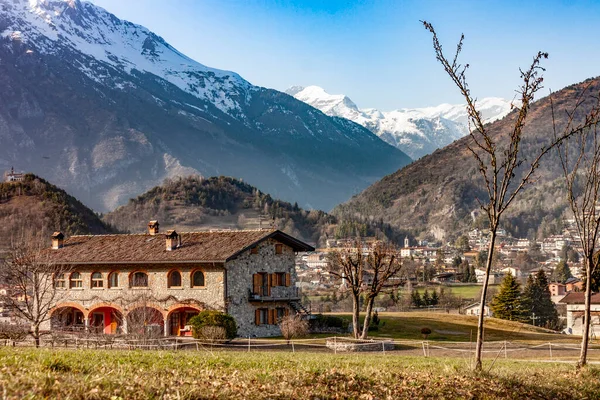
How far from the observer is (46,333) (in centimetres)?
3869

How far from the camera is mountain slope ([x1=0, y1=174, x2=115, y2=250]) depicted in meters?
109

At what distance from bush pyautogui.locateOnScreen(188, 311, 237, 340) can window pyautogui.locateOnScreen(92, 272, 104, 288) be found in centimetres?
875

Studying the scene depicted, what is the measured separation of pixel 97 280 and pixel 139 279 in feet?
9.97

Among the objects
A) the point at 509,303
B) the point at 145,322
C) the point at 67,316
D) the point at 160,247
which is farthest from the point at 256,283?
the point at 509,303

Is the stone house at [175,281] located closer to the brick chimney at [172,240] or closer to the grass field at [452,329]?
the brick chimney at [172,240]

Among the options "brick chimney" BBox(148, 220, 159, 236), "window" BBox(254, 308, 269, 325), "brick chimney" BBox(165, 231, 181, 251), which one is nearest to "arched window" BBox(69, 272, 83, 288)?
"brick chimney" BBox(148, 220, 159, 236)

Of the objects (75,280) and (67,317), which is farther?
(67,317)

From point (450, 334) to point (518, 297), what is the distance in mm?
25153

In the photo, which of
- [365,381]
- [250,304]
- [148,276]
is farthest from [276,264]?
[365,381]

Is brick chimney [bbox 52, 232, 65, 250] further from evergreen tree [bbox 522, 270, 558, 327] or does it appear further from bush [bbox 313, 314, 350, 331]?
evergreen tree [bbox 522, 270, 558, 327]

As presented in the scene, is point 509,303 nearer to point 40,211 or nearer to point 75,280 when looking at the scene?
point 75,280

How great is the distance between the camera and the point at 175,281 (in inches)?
1768

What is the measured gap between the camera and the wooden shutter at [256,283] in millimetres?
45906

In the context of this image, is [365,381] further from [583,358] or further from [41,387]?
[583,358]
